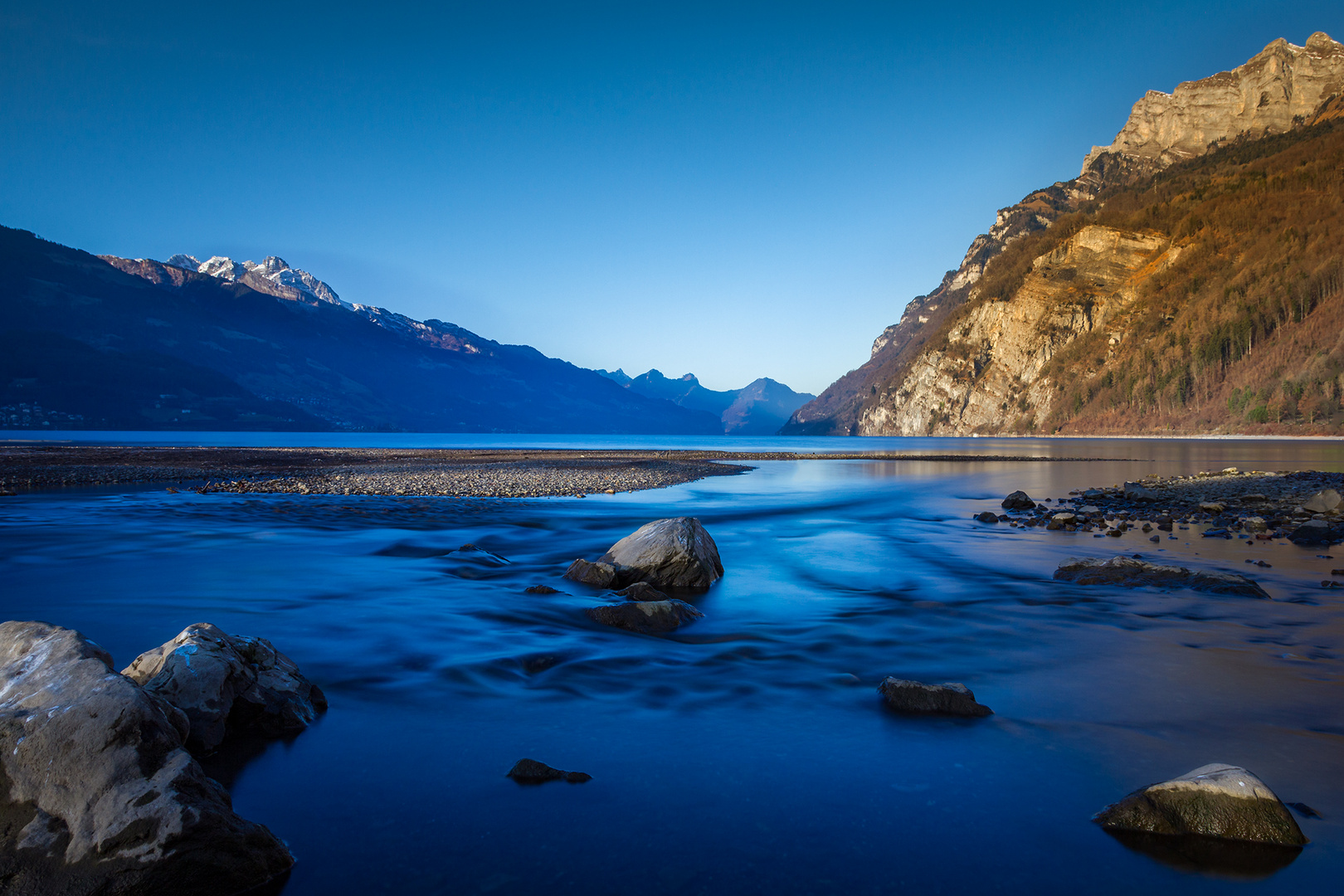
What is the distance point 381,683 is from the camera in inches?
296

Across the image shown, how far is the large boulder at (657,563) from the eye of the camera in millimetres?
12766

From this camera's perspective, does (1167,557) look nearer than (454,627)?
No

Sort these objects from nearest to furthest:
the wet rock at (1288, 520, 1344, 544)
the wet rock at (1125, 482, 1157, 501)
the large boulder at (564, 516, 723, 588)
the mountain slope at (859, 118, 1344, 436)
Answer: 1. the large boulder at (564, 516, 723, 588)
2. the wet rock at (1288, 520, 1344, 544)
3. the wet rock at (1125, 482, 1157, 501)
4. the mountain slope at (859, 118, 1344, 436)

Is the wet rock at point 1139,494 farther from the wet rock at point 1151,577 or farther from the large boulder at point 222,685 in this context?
the large boulder at point 222,685

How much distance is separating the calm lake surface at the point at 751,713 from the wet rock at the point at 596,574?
14.1 inches

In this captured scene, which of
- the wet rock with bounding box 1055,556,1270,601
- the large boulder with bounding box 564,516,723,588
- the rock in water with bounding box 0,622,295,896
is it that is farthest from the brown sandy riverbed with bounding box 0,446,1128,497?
the rock in water with bounding box 0,622,295,896

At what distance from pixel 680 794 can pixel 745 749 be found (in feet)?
3.36

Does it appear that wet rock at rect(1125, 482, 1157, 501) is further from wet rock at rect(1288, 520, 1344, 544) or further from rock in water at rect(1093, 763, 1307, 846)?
rock in water at rect(1093, 763, 1307, 846)

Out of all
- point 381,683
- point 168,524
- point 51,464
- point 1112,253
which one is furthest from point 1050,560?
point 1112,253

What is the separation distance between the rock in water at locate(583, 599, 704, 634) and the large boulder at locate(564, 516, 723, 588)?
2.39 metres

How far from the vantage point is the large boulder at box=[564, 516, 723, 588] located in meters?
12.8

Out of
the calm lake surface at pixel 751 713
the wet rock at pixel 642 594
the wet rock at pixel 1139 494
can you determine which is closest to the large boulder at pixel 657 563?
the calm lake surface at pixel 751 713

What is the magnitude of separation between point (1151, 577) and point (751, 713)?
971 centimetres

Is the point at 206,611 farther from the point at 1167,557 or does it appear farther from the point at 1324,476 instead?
the point at 1324,476
